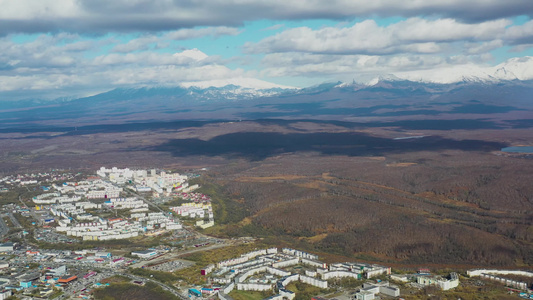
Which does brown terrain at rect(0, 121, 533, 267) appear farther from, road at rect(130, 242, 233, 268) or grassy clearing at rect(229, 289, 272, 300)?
grassy clearing at rect(229, 289, 272, 300)

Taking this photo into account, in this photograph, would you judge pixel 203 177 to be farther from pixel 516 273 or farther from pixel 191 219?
pixel 516 273

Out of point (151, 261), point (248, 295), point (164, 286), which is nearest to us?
point (248, 295)

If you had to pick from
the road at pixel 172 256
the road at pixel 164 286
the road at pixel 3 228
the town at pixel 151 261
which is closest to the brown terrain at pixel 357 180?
the road at pixel 172 256

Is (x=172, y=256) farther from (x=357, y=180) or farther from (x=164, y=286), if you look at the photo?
(x=357, y=180)

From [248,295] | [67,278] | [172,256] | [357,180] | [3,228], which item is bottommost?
[357,180]

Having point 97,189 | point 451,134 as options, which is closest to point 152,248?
point 97,189

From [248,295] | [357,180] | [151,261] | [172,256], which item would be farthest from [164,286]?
[357,180]

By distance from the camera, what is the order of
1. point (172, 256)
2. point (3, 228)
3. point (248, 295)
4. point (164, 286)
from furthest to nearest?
point (3, 228) < point (172, 256) < point (164, 286) < point (248, 295)

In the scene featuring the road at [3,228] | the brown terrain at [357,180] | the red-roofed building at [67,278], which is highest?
the road at [3,228]

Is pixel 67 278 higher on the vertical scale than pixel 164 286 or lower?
higher

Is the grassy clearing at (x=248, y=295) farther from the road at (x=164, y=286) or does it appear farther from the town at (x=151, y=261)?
the road at (x=164, y=286)
